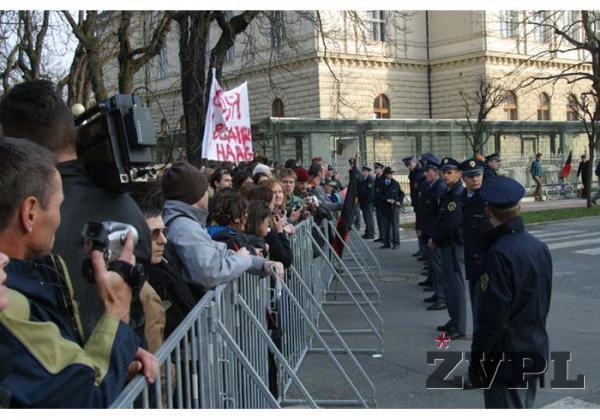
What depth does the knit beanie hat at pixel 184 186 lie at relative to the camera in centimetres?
398

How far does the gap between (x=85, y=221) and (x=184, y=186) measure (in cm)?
157

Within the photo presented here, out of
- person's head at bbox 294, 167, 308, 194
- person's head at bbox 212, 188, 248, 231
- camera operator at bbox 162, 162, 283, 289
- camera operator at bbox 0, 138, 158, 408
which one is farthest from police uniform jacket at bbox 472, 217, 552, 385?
person's head at bbox 294, 167, 308, 194

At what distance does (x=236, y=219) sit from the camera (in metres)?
4.75

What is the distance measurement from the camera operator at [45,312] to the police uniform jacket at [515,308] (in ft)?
7.42

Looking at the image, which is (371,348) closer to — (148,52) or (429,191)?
(429,191)

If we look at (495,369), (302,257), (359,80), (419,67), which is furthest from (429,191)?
(419,67)

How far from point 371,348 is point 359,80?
31.4 m

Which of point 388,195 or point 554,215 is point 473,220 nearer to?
point 388,195

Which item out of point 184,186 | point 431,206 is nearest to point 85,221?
point 184,186

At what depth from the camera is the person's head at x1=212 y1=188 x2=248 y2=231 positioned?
15.6 feet

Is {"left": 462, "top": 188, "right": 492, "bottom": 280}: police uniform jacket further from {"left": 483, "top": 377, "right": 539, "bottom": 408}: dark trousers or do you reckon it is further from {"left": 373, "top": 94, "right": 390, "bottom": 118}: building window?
{"left": 373, "top": 94, "right": 390, "bottom": 118}: building window

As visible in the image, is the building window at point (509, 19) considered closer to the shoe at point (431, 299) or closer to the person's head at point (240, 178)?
the shoe at point (431, 299)

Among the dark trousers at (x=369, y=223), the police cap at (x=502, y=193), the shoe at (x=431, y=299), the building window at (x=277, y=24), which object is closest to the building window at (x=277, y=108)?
the dark trousers at (x=369, y=223)

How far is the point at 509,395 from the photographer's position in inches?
151
